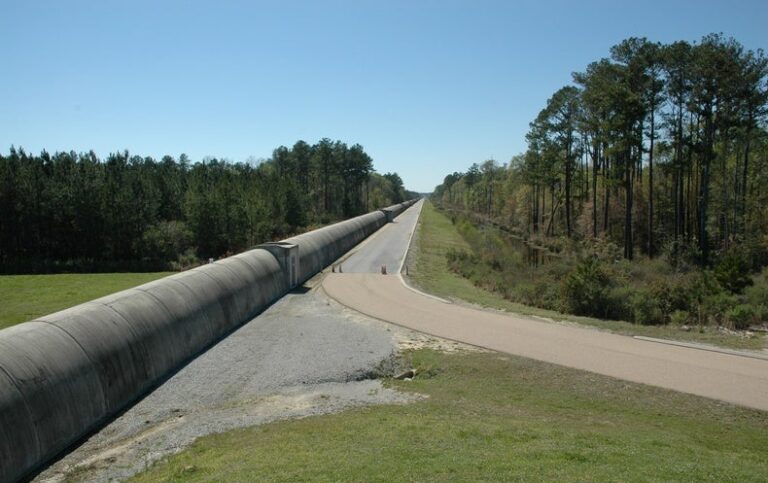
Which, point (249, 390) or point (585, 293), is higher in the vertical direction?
point (585, 293)

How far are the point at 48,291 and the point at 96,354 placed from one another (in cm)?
2418

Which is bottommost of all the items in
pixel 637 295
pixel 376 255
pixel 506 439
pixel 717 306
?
pixel 717 306

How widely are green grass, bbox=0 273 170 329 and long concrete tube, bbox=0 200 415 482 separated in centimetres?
954

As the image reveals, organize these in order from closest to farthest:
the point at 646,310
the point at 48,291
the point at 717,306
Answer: the point at 717,306 → the point at 646,310 → the point at 48,291

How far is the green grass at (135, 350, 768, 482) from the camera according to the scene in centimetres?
815

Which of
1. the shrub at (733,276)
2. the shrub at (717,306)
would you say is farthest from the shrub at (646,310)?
the shrub at (733,276)

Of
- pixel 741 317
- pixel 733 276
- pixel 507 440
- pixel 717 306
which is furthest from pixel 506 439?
pixel 733 276

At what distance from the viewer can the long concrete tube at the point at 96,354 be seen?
32.0ft

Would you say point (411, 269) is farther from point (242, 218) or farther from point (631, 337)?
point (242, 218)

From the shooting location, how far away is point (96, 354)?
1217cm

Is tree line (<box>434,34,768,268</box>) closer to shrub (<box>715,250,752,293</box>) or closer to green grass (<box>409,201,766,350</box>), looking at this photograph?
shrub (<box>715,250,752,293</box>)

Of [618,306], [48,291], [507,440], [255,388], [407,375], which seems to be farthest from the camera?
[48,291]

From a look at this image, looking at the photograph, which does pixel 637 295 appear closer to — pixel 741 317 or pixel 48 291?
pixel 741 317

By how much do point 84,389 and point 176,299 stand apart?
5.72 meters
